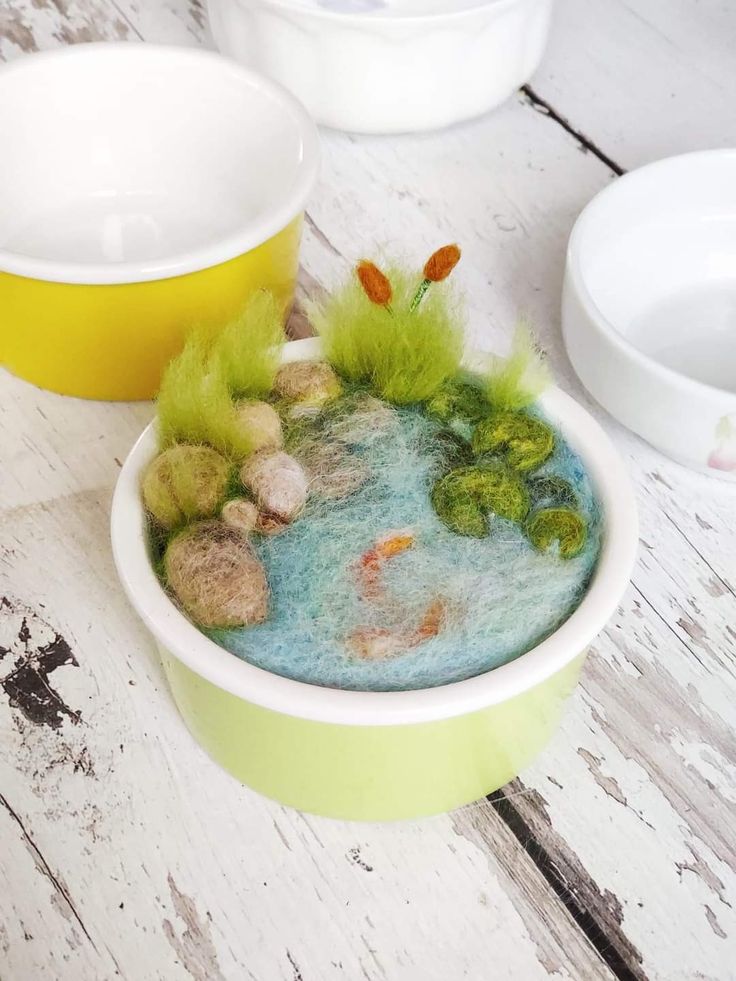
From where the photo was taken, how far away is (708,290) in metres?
0.72

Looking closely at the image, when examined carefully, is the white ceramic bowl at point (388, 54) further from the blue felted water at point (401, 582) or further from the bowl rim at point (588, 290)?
the blue felted water at point (401, 582)

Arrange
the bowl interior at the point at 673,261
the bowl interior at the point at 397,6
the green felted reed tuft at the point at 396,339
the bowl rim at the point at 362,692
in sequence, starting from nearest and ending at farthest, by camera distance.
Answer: the bowl rim at the point at 362,692, the green felted reed tuft at the point at 396,339, the bowl interior at the point at 673,261, the bowl interior at the point at 397,6

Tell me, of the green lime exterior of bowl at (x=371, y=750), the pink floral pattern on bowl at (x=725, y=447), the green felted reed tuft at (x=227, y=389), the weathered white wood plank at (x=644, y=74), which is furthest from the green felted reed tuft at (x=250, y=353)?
the weathered white wood plank at (x=644, y=74)

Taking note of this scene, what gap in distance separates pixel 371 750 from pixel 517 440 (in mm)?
143

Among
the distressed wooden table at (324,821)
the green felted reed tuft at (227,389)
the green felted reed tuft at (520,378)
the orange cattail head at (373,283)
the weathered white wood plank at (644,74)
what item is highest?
the orange cattail head at (373,283)

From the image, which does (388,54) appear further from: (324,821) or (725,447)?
(324,821)

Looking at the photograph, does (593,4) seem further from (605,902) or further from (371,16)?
(605,902)

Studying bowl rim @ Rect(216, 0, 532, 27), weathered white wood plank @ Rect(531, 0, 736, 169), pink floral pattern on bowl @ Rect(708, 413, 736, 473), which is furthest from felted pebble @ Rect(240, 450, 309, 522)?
weathered white wood plank @ Rect(531, 0, 736, 169)

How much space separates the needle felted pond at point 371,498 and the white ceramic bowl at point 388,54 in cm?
28

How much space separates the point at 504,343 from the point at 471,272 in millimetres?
70

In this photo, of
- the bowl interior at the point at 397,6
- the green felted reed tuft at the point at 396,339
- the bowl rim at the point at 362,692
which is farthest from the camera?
the bowl interior at the point at 397,6

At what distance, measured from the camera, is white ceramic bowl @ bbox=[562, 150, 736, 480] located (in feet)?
1.87

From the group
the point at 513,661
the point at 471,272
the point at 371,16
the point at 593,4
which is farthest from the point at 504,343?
the point at 593,4

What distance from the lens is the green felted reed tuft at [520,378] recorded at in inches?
18.8
